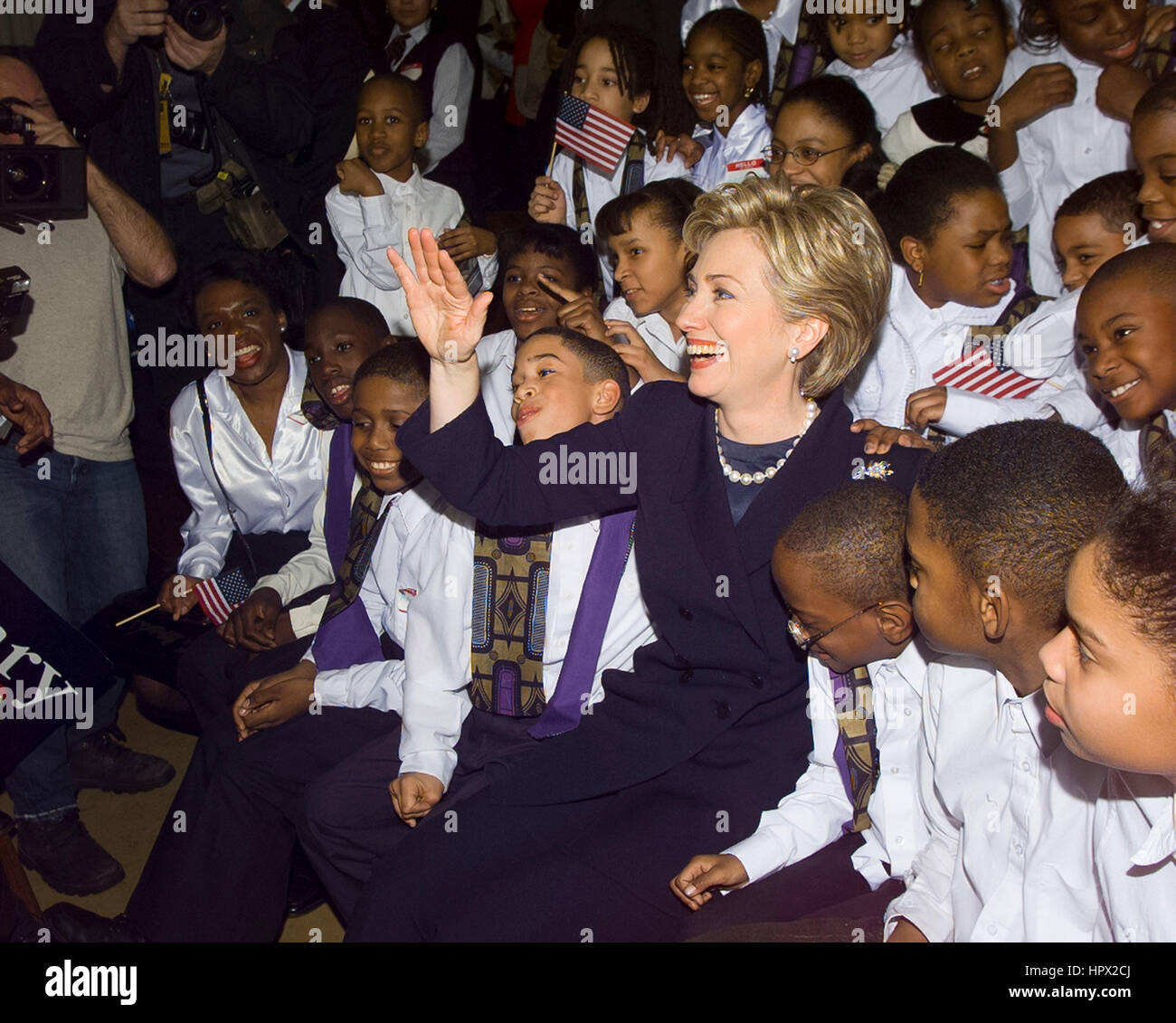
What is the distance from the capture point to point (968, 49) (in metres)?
3.18

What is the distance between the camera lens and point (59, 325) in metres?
3.17

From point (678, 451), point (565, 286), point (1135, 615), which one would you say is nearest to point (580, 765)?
point (678, 451)

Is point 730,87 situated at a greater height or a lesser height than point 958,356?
greater

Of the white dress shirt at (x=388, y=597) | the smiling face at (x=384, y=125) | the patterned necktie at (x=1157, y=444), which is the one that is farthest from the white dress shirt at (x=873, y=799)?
the smiling face at (x=384, y=125)

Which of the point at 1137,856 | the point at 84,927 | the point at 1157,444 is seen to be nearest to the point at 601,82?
the point at 1157,444

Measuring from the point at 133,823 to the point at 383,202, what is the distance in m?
2.10

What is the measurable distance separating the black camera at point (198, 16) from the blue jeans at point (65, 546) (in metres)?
1.36

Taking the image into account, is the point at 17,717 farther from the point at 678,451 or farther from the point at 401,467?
the point at 678,451

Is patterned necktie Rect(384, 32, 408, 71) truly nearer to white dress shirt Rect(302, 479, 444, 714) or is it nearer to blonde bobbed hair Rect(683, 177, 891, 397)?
white dress shirt Rect(302, 479, 444, 714)

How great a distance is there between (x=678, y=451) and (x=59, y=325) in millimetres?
2004

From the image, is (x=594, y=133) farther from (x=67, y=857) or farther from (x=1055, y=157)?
(x=67, y=857)

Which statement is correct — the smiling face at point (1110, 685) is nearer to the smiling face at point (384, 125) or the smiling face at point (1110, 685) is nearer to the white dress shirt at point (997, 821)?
the white dress shirt at point (997, 821)

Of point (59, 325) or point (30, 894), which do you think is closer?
point (30, 894)

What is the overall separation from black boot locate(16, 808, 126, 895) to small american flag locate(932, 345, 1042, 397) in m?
2.48
